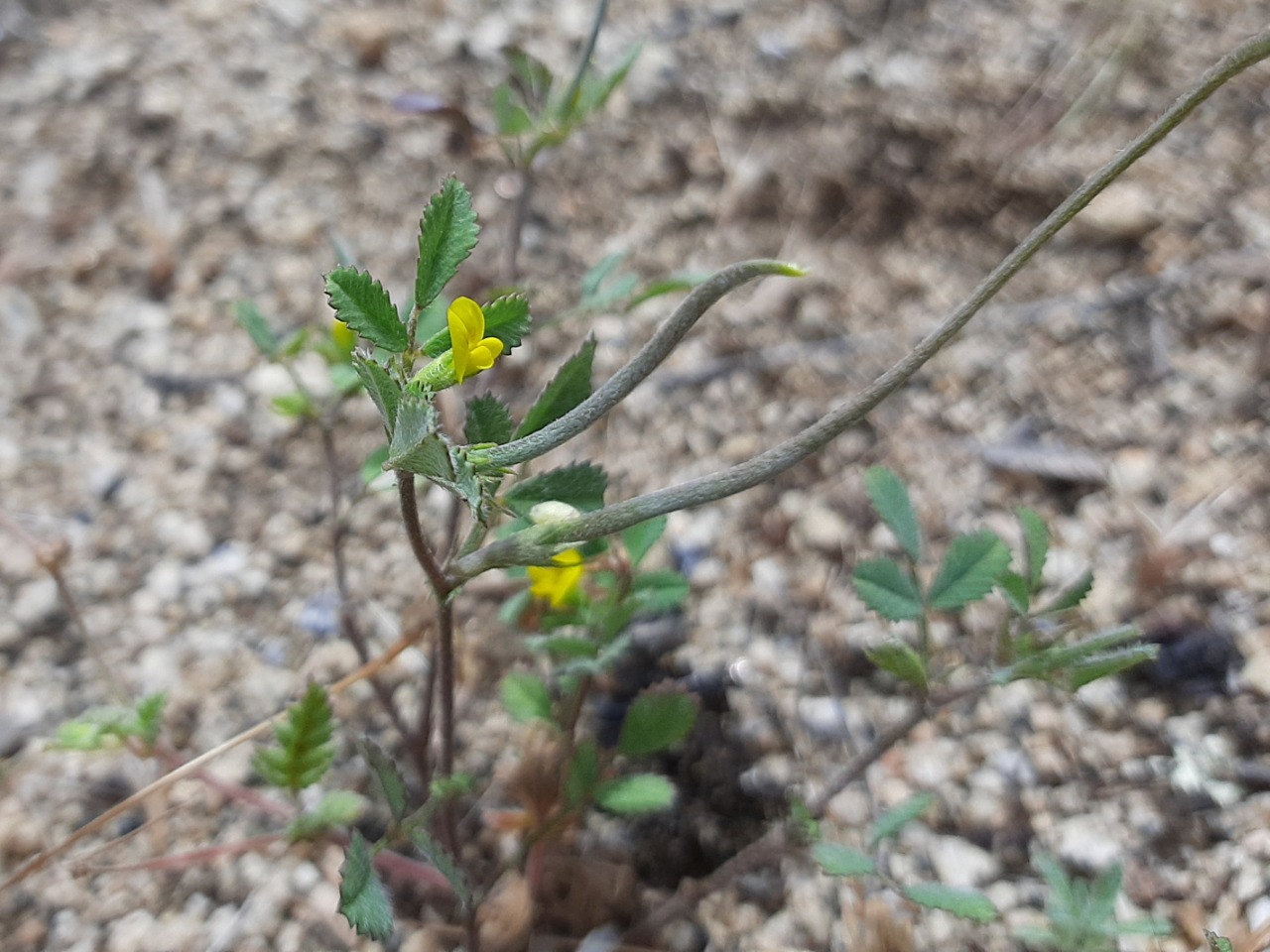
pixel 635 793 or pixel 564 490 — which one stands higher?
pixel 564 490

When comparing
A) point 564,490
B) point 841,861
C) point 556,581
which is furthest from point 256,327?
point 841,861

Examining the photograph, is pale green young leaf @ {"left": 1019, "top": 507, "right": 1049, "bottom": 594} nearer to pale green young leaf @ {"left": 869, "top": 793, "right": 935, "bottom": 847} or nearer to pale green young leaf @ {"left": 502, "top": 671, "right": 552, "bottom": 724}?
pale green young leaf @ {"left": 869, "top": 793, "right": 935, "bottom": 847}

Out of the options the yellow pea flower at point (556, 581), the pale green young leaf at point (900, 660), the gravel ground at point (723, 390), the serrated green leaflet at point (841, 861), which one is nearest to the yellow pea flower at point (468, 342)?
the yellow pea flower at point (556, 581)

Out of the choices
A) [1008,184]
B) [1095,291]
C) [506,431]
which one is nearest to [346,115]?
[1008,184]

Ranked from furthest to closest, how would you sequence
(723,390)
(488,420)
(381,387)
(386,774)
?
(723,390) → (386,774) → (488,420) → (381,387)

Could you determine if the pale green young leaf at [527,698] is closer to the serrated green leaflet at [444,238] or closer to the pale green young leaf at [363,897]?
the pale green young leaf at [363,897]

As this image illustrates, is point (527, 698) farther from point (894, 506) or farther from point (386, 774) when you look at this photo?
point (894, 506)
